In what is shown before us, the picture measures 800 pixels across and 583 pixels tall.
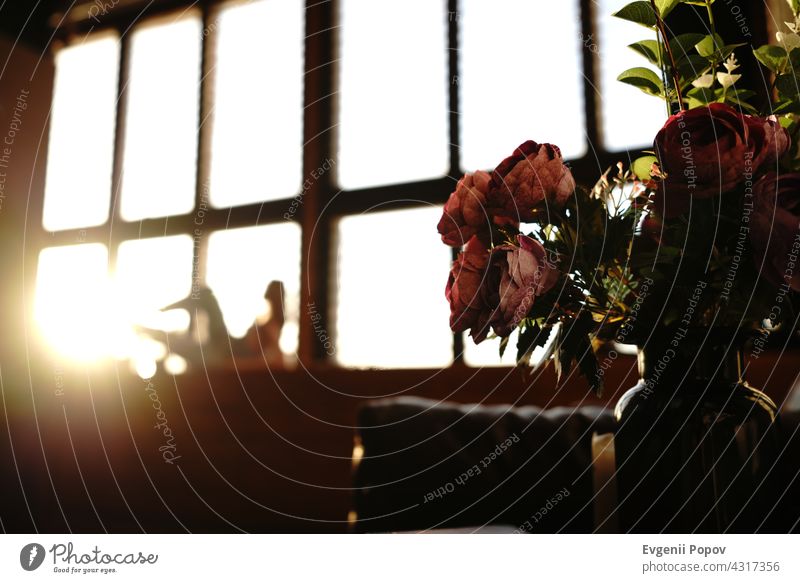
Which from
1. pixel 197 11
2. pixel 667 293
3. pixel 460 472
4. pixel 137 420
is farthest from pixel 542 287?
pixel 197 11

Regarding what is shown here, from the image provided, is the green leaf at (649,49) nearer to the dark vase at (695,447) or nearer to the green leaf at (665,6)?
the green leaf at (665,6)

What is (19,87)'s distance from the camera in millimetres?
1796

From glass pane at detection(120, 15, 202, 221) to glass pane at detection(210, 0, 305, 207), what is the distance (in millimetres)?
113

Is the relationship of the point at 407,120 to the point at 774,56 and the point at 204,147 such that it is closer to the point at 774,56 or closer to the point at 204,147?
the point at 204,147

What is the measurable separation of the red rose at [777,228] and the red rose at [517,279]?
99mm

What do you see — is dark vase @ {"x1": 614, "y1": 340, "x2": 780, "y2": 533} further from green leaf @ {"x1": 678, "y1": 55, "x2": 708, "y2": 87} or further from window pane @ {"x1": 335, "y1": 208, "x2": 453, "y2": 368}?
window pane @ {"x1": 335, "y1": 208, "x2": 453, "y2": 368}

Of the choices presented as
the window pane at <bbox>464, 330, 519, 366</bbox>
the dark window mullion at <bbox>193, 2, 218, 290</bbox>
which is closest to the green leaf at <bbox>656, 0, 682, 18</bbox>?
the window pane at <bbox>464, 330, 519, 366</bbox>

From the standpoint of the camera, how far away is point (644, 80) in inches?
15.9

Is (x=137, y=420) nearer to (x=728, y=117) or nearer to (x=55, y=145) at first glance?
→ (x=55, y=145)

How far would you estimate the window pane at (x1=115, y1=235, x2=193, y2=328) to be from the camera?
177 centimetres

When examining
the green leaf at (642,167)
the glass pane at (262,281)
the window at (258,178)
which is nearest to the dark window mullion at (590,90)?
the window at (258,178)

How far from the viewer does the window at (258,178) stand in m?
1.66

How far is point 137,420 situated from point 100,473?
19 cm

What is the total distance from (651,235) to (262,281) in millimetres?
1664
